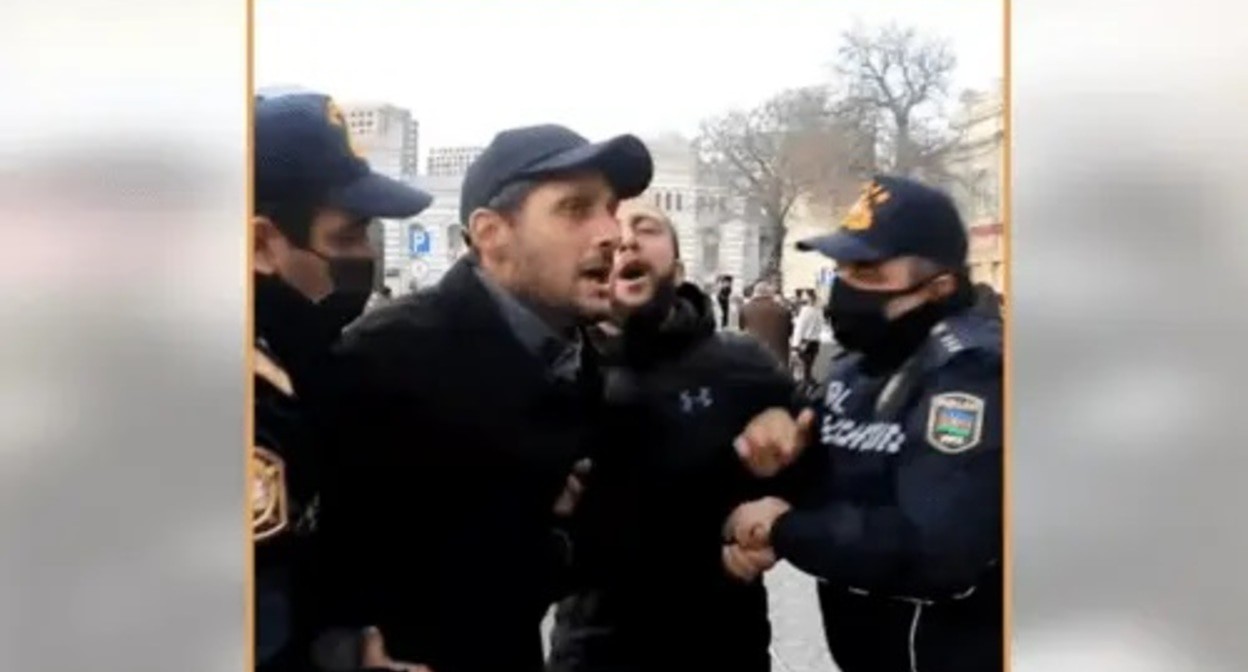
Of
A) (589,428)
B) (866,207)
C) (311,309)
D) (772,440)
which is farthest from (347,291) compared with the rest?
(866,207)

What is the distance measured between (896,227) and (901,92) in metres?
0.21

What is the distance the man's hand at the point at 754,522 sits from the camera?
2.17 metres

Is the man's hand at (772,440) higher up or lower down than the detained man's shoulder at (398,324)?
lower down

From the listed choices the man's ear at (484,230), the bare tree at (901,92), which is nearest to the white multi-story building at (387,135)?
the man's ear at (484,230)

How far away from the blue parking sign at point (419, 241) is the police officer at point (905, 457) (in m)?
0.58

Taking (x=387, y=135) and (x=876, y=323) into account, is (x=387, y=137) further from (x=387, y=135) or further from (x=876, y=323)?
(x=876, y=323)

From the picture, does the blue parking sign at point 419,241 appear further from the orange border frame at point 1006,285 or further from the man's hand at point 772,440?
the orange border frame at point 1006,285

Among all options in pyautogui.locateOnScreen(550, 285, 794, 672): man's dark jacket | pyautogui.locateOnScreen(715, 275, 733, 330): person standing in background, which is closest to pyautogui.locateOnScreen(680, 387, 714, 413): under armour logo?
pyautogui.locateOnScreen(550, 285, 794, 672): man's dark jacket

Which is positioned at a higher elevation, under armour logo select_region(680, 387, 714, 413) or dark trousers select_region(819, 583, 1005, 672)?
under armour logo select_region(680, 387, 714, 413)

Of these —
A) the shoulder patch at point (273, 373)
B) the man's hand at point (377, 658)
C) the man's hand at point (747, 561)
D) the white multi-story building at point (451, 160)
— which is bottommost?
the man's hand at point (377, 658)

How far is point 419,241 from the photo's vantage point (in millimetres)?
2152

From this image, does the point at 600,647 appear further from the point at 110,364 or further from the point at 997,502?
the point at 110,364

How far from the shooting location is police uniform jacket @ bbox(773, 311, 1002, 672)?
2.16 m

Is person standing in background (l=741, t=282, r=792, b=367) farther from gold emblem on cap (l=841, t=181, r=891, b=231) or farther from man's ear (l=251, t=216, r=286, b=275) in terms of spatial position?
man's ear (l=251, t=216, r=286, b=275)
